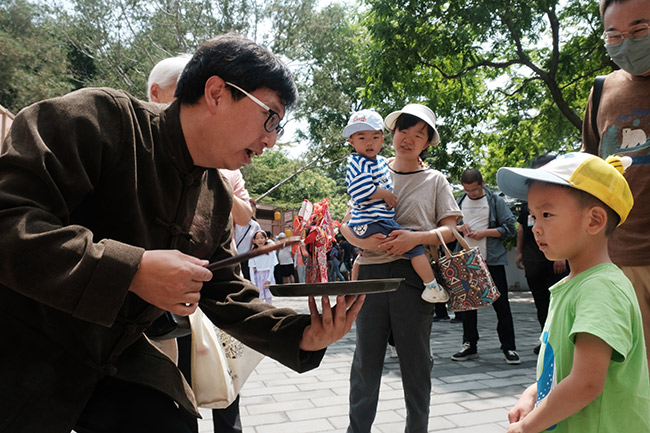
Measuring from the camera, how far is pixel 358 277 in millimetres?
3463

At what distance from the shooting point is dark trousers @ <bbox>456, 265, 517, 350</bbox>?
5996 mm

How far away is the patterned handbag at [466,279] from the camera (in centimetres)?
330

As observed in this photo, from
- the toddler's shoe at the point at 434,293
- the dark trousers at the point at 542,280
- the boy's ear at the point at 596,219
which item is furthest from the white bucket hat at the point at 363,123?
the dark trousers at the point at 542,280

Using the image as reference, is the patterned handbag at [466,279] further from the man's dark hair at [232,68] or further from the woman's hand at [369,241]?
the man's dark hair at [232,68]

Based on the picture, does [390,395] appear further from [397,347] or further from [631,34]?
[631,34]

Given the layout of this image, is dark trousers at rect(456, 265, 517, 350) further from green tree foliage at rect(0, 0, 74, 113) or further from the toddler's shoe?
green tree foliage at rect(0, 0, 74, 113)

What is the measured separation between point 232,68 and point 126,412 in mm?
1156

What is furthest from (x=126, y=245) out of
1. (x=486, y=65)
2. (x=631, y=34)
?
(x=486, y=65)

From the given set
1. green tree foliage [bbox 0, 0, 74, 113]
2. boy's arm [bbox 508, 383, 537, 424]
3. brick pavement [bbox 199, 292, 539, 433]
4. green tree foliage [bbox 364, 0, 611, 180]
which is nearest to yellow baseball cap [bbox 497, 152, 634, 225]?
boy's arm [bbox 508, 383, 537, 424]

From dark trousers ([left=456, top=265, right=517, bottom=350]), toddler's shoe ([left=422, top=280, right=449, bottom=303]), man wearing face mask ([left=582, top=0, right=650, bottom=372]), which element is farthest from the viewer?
dark trousers ([left=456, top=265, right=517, bottom=350])

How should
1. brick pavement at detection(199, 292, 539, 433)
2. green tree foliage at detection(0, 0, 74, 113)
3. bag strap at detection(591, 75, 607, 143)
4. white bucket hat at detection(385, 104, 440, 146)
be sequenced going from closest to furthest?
bag strap at detection(591, 75, 607, 143)
white bucket hat at detection(385, 104, 440, 146)
brick pavement at detection(199, 292, 539, 433)
green tree foliage at detection(0, 0, 74, 113)

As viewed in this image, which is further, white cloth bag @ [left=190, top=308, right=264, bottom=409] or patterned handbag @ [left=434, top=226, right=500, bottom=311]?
patterned handbag @ [left=434, top=226, right=500, bottom=311]

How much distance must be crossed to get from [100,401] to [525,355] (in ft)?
19.0

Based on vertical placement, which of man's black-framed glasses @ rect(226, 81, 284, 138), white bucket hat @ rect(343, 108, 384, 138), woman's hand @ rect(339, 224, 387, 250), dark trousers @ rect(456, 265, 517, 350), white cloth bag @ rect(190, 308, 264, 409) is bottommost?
dark trousers @ rect(456, 265, 517, 350)
